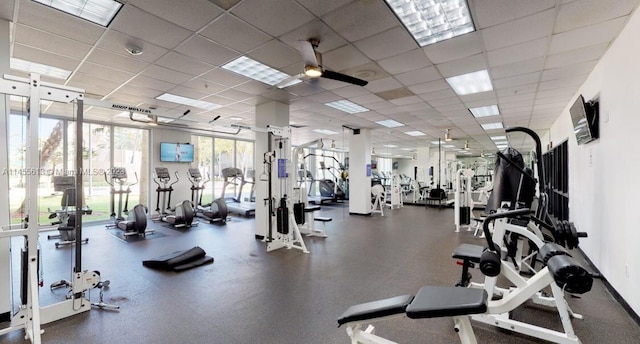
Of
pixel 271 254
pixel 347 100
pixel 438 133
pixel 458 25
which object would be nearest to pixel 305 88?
pixel 347 100

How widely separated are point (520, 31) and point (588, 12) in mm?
520

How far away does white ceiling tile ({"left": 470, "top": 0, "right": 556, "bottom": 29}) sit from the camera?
2.51 metres

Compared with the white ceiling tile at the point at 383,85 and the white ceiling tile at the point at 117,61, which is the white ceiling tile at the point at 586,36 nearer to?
the white ceiling tile at the point at 383,85

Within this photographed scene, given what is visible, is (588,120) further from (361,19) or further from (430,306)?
(430,306)

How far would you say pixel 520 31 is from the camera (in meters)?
3.00

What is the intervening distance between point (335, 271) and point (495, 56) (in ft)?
11.6

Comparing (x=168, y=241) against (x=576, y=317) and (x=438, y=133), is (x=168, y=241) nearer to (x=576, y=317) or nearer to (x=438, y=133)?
(x=576, y=317)

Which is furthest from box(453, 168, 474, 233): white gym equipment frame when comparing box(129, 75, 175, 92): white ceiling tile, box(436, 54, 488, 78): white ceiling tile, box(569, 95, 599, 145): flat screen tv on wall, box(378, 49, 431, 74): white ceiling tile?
box(129, 75, 175, 92): white ceiling tile

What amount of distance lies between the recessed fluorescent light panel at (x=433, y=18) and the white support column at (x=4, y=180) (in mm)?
3632

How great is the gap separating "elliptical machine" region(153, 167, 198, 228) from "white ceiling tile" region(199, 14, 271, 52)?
5219mm

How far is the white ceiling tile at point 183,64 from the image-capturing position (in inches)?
144

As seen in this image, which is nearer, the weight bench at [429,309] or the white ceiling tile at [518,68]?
the weight bench at [429,309]

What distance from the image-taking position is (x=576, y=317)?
2.71 meters

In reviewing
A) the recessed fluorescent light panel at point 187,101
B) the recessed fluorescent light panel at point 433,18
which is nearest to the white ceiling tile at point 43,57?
the recessed fluorescent light panel at point 187,101
